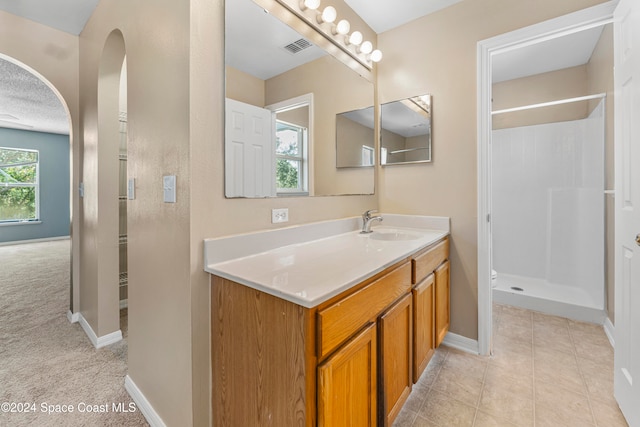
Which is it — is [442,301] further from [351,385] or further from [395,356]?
[351,385]

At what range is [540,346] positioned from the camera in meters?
2.02

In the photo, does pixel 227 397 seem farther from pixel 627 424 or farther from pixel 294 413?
pixel 627 424

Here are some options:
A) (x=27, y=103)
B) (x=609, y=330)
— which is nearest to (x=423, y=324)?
(x=609, y=330)

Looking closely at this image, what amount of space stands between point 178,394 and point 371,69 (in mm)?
2485

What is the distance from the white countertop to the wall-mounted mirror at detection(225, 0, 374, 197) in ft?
0.76

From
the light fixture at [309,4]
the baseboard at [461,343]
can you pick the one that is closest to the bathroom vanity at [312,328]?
the baseboard at [461,343]

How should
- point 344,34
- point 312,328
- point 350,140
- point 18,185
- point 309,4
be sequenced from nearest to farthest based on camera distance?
point 312,328 < point 309,4 < point 344,34 < point 350,140 < point 18,185

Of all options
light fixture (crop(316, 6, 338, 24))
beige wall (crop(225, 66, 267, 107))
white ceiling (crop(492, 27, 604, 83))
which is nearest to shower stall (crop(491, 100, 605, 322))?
white ceiling (crop(492, 27, 604, 83))

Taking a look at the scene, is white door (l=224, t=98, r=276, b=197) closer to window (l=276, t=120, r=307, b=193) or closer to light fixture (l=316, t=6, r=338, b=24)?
window (l=276, t=120, r=307, b=193)

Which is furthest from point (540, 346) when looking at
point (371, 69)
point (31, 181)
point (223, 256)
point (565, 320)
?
point (31, 181)

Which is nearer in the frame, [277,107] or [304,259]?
[304,259]

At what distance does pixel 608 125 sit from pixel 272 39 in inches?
111

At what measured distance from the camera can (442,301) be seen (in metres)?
1.88

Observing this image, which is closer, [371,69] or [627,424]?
[627,424]
